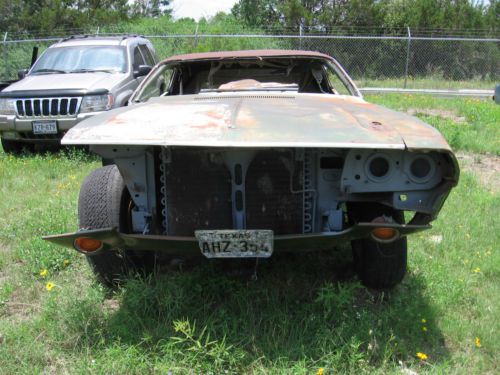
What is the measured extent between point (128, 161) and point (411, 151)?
1522mm

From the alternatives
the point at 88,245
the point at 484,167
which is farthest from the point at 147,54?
the point at 88,245

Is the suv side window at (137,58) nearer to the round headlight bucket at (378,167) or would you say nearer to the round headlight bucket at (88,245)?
the round headlight bucket at (88,245)

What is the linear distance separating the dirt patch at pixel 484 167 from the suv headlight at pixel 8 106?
6058 mm

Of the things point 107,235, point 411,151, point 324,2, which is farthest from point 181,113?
point 324,2

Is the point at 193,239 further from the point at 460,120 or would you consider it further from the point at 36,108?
the point at 460,120

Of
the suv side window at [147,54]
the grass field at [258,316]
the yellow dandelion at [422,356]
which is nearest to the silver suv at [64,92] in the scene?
the suv side window at [147,54]

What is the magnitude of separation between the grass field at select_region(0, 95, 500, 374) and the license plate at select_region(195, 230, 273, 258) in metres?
0.43

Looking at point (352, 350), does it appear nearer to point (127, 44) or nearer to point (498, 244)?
point (498, 244)

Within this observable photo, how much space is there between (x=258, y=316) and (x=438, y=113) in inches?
366

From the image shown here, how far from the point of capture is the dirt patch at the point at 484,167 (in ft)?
20.3

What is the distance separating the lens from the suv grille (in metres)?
7.24

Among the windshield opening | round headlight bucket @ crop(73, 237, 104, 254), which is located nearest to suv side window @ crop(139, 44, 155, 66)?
the windshield opening

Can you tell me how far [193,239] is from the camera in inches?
111

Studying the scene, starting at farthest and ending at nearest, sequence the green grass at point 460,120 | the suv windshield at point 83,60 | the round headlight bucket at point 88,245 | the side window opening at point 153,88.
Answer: the suv windshield at point 83,60 < the green grass at point 460,120 < the side window opening at point 153,88 < the round headlight bucket at point 88,245
